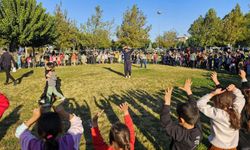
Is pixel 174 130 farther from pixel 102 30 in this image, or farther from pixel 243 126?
pixel 102 30

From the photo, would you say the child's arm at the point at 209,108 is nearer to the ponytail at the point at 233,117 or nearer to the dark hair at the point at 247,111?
the ponytail at the point at 233,117

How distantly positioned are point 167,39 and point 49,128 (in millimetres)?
79732

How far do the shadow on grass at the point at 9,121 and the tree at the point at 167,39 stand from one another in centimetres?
7087

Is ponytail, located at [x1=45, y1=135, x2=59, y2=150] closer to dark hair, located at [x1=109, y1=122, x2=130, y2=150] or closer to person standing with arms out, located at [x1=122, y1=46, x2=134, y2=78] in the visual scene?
dark hair, located at [x1=109, y1=122, x2=130, y2=150]

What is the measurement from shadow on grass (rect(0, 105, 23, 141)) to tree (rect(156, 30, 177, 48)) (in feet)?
233

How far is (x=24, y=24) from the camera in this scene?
113ft

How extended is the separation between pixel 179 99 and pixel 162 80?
553cm

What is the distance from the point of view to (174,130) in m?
Result: 3.73

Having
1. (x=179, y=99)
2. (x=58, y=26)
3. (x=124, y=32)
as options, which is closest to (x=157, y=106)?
(x=179, y=99)

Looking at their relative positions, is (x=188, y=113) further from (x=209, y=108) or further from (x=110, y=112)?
(x=110, y=112)

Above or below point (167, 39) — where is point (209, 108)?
below

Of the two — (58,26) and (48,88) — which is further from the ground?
(58,26)

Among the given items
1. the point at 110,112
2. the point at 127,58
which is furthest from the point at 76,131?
the point at 127,58

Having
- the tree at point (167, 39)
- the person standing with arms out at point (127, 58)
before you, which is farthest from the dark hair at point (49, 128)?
the tree at point (167, 39)
